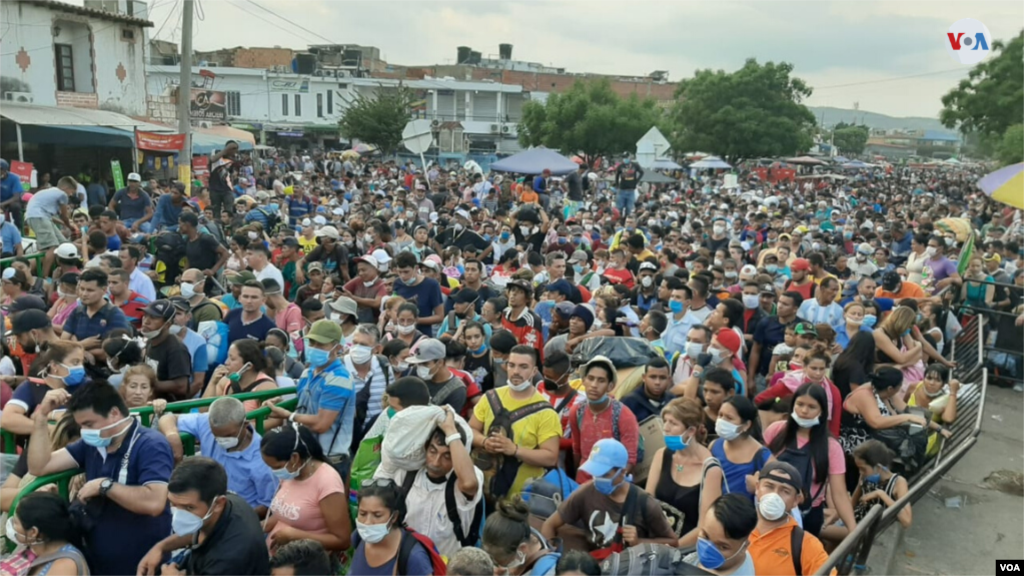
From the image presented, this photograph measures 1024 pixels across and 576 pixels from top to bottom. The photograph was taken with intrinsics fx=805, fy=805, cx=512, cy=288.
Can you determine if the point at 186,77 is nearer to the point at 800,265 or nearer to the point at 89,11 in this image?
the point at 89,11

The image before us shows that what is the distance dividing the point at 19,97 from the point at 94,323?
20155mm

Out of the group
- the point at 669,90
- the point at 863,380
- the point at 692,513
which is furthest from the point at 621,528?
the point at 669,90

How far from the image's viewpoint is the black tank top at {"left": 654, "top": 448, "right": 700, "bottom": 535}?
4.48m

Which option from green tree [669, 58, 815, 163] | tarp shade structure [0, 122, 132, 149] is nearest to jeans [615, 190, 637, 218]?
tarp shade structure [0, 122, 132, 149]

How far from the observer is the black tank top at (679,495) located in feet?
14.7

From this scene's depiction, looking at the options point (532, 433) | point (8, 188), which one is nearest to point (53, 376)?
point (532, 433)

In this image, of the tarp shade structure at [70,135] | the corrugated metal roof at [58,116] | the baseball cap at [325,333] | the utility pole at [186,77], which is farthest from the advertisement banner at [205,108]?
the baseball cap at [325,333]

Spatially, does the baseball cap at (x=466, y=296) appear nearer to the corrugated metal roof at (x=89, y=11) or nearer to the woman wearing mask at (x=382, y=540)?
the woman wearing mask at (x=382, y=540)

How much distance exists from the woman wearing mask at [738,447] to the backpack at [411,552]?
1817 mm

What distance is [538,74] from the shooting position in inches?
3324

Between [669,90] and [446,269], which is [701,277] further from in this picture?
[669,90]

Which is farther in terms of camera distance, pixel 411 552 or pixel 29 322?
pixel 29 322

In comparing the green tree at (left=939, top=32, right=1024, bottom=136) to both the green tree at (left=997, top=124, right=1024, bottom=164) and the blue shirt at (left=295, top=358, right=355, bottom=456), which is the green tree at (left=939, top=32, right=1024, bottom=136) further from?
the blue shirt at (left=295, top=358, right=355, bottom=456)

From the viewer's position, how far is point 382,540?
141 inches
